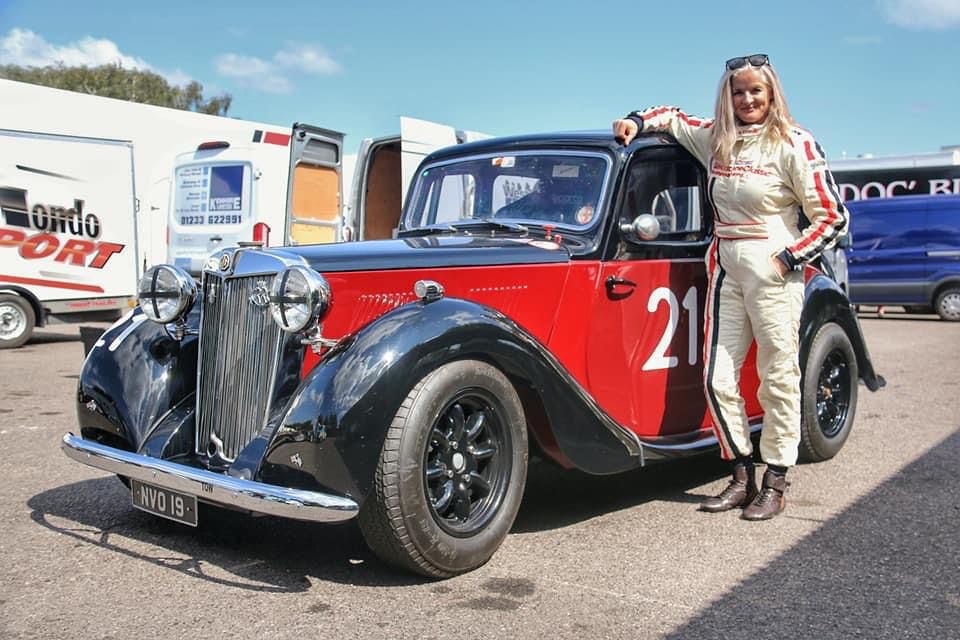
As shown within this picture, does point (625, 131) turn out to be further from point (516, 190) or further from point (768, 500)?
point (768, 500)

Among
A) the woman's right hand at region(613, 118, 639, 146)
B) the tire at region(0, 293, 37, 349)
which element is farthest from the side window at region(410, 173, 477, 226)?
the tire at region(0, 293, 37, 349)

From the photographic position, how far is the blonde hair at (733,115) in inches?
180

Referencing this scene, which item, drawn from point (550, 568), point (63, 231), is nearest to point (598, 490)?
point (550, 568)

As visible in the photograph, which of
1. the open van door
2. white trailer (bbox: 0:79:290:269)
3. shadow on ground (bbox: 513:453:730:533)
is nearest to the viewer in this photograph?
shadow on ground (bbox: 513:453:730:533)

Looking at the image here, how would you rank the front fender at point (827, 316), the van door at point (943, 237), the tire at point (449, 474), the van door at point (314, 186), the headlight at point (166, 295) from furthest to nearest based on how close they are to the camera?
the van door at point (943, 237), the van door at point (314, 186), the front fender at point (827, 316), the headlight at point (166, 295), the tire at point (449, 474)

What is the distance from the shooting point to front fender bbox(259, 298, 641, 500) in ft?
10.9

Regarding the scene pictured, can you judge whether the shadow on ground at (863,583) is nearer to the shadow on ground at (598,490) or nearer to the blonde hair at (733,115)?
the shadow on ground at (598,490)

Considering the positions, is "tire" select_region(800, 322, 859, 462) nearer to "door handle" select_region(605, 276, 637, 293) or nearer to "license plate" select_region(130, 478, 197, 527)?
"door handle" select_region(605, 276, 637, 293)

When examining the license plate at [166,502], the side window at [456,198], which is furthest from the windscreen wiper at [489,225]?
the license plate at [166,502]

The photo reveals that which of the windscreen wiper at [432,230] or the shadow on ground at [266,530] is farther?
the windscreen wiper at [432,230]

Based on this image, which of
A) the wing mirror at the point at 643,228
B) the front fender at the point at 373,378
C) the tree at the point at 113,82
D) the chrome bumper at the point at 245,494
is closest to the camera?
the chrome bumper at the point at 245,494

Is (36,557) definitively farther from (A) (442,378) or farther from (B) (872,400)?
(B) (872,400)

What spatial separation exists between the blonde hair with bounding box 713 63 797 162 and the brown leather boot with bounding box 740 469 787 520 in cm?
159

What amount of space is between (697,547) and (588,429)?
69cm
